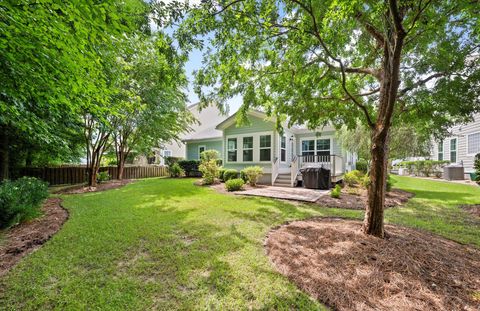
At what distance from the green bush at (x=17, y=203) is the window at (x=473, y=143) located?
71.8 ft

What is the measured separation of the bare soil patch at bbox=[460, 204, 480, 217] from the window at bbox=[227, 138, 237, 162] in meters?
10.7

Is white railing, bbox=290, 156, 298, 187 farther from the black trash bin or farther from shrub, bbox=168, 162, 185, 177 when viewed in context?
shrub, bbox=168, 162, 185, 177

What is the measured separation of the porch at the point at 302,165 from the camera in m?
11.1

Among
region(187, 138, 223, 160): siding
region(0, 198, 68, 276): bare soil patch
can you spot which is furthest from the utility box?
region(0, 198, 68, 276): bare soil patch

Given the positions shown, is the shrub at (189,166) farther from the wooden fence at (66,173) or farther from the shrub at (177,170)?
the wooden fence at (66,173)

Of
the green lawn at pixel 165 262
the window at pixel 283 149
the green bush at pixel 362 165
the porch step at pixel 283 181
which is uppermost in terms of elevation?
the window at pixel 283 149

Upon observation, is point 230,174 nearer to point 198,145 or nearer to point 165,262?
point 198,145

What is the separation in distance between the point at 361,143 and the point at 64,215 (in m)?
12.5

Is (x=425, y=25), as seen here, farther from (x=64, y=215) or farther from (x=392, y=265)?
(x=64, y=215)

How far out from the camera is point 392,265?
9.01 feet

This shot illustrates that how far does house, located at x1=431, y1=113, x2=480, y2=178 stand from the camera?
12.6m

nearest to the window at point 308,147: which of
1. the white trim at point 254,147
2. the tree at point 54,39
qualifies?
the white trim at point 254,147

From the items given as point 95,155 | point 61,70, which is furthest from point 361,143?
point 95,155

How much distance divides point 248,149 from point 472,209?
988 centimetres
